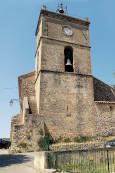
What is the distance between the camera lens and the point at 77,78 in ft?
52.2

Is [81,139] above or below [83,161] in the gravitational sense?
below

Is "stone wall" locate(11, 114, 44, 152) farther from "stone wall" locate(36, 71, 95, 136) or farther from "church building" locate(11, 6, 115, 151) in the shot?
"stone wall" locate(36, 71, 95, 136)

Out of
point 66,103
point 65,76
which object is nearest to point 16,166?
point 66,103

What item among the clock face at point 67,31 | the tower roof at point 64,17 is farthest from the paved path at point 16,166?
the tower roof at point 64,17

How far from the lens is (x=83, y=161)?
6.66 metres

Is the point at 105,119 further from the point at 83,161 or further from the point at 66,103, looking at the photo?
the point at 83,161

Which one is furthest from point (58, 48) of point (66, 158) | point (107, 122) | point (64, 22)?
point (66, 158)

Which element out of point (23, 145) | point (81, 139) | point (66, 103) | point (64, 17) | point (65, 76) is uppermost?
point (64, 17)

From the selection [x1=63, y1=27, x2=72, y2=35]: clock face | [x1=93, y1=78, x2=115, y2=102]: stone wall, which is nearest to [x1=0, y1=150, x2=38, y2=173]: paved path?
[x1=93, y1=78, x2=115, y2=102]: stone wall

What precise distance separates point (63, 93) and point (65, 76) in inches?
63.5

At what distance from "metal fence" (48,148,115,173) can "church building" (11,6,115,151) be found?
5.80 meters

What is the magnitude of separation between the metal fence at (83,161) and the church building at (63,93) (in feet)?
19.0

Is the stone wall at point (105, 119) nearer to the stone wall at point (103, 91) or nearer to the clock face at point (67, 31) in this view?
the stone wall at point (103, 91)

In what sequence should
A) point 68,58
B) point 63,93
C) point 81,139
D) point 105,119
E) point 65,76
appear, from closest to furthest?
1. point 81,139
2. point 63,93
3. point 105,119
4. point 65,76
5. point 68,58
